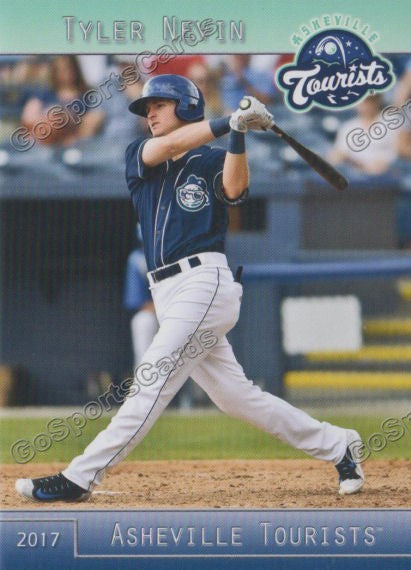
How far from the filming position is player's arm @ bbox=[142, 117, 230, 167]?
2977mm

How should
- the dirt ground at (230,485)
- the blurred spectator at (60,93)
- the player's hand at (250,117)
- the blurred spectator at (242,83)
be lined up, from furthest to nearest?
the blurred spectator at (60,93) → the blurred spectator at (242,83) → the dirt ground at (230,485) → the player's hand at (250,117)

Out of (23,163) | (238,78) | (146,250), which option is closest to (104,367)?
(23,163)

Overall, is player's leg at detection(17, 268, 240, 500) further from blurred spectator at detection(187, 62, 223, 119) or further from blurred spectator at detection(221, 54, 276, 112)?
blurred spectator at detection(221, 54, 276, 112)

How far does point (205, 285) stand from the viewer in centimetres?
309

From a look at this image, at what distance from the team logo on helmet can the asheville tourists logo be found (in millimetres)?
493

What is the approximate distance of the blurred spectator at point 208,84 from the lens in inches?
156

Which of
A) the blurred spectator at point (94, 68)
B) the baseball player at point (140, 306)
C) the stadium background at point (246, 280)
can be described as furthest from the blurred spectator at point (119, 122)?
the baseball player at point (140, 306)

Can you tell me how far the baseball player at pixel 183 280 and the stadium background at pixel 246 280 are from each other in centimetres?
258

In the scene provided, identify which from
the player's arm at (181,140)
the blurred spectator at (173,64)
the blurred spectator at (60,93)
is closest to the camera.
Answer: the player's arm at (181,140)

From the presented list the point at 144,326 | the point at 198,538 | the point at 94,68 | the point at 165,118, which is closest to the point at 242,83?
the point at 94,68

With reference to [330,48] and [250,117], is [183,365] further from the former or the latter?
[330,48]

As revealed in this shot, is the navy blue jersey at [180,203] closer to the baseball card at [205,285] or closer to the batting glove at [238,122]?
the baseball card at [205,285]

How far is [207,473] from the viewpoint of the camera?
3.92 m

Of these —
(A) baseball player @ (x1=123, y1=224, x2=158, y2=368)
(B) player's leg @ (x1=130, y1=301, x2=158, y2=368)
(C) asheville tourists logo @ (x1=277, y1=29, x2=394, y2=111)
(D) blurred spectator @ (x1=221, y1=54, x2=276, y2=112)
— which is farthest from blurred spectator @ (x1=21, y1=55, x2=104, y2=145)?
(C) asheville tourists logo @ (x1=277, y1=29, x2=394, y2=111)
